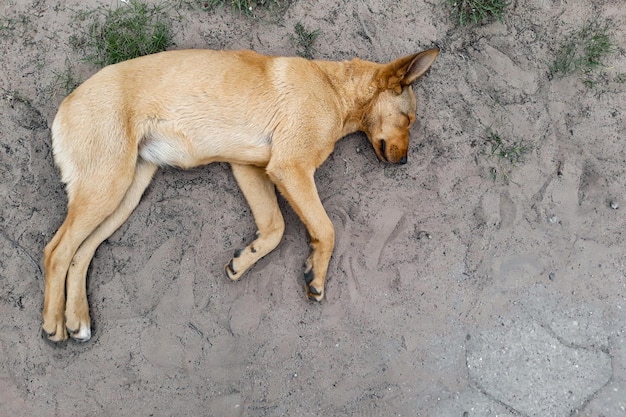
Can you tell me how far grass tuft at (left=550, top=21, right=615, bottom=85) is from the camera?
5.01 meters

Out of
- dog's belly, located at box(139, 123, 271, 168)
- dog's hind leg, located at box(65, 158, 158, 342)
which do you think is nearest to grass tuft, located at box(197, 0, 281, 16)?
dog's belly, located at box(139, 123, 271, 168)

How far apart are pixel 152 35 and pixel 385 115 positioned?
2207 millimetres

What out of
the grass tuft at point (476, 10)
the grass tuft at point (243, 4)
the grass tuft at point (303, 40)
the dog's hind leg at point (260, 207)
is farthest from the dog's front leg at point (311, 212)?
the grass tuft at point (476, 10)

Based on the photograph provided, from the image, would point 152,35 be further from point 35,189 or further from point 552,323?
point 552,323

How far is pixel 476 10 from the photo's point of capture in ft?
16.5

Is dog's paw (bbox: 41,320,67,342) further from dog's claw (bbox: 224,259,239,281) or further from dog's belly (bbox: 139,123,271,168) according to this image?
dog's belly (bbox: 139,123,271,168)

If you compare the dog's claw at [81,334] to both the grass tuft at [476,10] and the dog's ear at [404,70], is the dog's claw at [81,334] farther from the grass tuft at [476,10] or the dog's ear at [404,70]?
the grass tuft at [476,10]

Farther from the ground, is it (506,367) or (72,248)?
(72,248)

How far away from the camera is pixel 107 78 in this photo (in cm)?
405

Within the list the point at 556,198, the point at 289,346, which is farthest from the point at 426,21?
the point at 289,346

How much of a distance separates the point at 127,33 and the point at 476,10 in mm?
3213

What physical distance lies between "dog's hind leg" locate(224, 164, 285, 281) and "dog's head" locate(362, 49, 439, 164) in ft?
3.27

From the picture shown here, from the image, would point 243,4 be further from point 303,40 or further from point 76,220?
point 76,220

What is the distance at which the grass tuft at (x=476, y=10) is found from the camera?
4.99 metres
